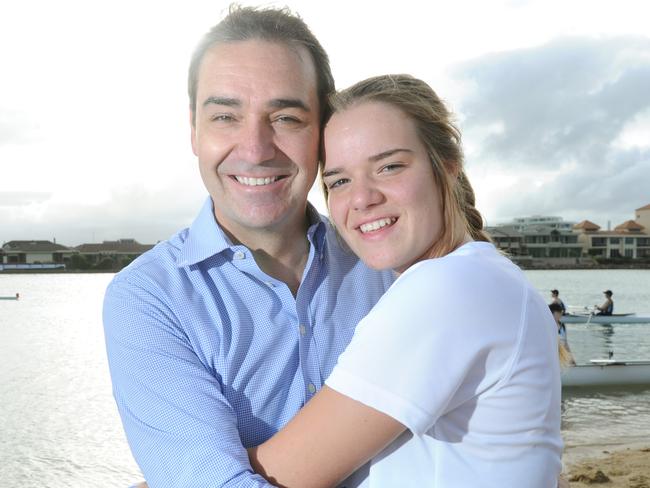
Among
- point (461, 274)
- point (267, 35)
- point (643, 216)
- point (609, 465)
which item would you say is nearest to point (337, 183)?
point (267, 35)

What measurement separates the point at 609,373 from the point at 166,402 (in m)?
12.5

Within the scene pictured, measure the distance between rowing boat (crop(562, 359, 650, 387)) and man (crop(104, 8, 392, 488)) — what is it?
11.5 metres

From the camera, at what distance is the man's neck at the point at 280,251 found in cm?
217

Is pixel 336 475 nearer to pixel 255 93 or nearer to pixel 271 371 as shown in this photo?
pixel 271 371

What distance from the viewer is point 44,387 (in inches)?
807

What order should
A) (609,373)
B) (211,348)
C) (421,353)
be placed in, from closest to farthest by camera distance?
(421,353) < (211,348) < (609,373)

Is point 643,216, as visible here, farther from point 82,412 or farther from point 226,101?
point 226,101

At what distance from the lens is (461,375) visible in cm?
134

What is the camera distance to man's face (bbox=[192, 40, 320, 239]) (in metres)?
2.04

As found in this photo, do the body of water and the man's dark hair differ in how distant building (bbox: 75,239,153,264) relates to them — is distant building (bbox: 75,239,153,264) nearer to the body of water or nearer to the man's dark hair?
the body of water

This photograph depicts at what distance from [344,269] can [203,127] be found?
0.63 metres

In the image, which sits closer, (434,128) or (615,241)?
(434,128)

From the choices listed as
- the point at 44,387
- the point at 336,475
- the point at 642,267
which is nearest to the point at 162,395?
the point at 336,475

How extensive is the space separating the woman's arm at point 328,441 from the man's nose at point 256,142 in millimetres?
854
